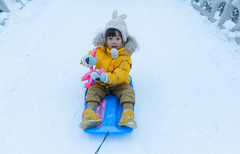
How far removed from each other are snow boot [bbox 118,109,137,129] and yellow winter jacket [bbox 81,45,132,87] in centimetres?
32

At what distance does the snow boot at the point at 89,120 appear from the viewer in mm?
1512

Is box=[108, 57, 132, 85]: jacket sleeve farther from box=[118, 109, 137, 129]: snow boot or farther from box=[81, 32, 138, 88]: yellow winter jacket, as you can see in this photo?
box=[118, 109, 137, 129]: snow boot

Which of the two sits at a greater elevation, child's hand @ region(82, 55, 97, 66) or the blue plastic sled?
child's hand @ region(82, 55, 97, 66)

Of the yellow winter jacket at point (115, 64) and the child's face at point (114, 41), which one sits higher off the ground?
the child's face at point (114, 41)

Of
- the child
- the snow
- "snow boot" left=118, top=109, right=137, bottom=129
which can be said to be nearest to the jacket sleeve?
the child

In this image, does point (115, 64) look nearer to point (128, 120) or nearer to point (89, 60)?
point (89, 60)

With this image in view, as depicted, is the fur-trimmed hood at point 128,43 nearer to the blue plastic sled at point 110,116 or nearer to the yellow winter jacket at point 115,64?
the yellow winter jacket at point 115,64

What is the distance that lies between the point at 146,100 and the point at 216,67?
1.19 m

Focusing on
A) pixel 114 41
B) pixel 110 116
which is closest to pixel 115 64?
pixel 114 41

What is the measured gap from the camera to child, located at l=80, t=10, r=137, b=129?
163 centimetres

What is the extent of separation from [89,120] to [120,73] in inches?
20.9

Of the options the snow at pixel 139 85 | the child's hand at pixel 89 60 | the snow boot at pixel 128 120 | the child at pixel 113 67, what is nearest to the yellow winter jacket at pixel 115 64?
the child at pixel 113 67

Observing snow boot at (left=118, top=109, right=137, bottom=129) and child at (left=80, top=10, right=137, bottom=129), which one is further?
child at (left=80, top=10, right=137, bottom=129)

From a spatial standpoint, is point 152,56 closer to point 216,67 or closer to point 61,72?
point 216,67
